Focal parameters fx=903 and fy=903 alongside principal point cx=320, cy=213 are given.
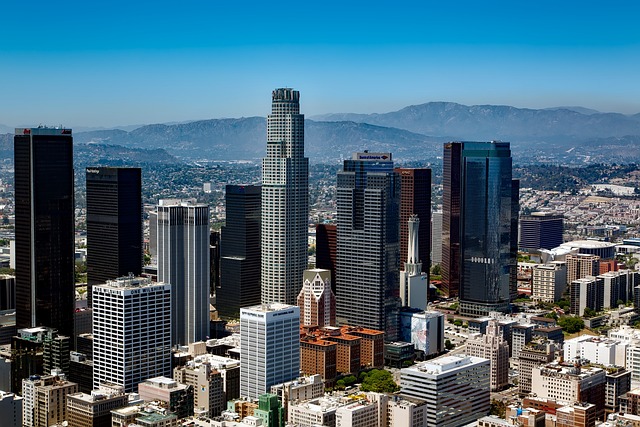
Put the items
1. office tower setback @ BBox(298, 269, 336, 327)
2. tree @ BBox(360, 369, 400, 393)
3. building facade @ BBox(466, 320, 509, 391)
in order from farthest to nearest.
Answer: office tower setback @ BBox(298, 269, 336, 327) → building facade @ BBox(466, 320, 509, 391) → tree @ BBox(360, 369, 400, 393)

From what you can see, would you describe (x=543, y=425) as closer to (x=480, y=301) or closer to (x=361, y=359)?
(x=361, y=359)

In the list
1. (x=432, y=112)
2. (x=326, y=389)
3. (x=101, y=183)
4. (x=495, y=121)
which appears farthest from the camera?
(x=432, y=112)

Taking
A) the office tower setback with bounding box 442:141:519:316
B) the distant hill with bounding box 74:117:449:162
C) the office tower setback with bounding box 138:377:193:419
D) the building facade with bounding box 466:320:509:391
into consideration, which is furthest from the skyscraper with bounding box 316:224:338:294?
the distant hill with bounding box 74:117:449:162

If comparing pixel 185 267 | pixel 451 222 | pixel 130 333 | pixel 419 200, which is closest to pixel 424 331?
pixel 185 267

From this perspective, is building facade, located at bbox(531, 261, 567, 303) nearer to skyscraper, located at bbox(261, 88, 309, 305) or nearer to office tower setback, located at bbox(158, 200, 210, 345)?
skyscraper, located at bbox(261, 88, 309, 305)

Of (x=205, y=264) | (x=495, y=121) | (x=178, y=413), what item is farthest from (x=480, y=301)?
(x=495, y=121)

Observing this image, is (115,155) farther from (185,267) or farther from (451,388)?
(451,388)
